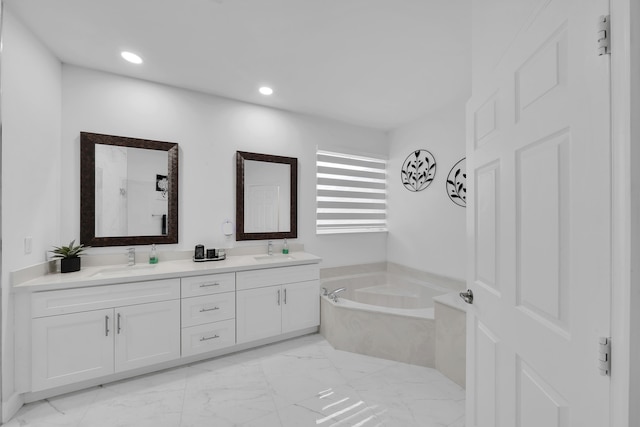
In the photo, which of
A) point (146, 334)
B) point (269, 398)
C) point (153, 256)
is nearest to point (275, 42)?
point (153, 256)

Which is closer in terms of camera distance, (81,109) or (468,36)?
(468,36)

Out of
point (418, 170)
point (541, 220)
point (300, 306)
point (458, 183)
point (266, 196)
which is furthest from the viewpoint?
point (418, 170)

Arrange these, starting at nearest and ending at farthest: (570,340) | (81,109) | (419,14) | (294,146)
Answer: (570,340) < (419,14) < (81,109) < (294,146)

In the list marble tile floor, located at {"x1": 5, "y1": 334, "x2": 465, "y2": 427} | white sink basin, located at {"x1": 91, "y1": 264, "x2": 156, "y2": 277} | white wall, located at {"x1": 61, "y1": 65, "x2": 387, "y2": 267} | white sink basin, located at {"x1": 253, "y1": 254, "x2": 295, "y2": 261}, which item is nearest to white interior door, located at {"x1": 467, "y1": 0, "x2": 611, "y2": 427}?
marble tile floor, located at {"x1": 5, "y1": 334, "x2": 465, "y2": 427}

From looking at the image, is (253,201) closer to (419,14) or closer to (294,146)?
(294,146)

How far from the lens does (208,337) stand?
2.28 meters

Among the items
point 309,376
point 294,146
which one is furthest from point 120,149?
point 309,376

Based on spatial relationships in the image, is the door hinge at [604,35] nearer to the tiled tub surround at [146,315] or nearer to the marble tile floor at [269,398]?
the marble tile floor at [269,398]

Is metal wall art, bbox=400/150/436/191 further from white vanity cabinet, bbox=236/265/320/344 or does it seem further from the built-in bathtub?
white vanity cabinet, bbox=236/265/320/344

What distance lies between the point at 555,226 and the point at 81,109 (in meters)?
3.21

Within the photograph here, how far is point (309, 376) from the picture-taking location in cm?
210

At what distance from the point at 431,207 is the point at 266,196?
6.49ft

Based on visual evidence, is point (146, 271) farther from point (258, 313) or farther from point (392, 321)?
point (392, 321)

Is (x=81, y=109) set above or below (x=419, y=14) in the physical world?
below
